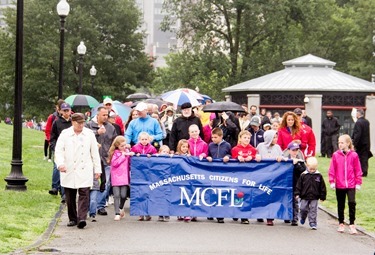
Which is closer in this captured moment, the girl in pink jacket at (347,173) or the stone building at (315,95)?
the girl in pink jacket at (347,173)

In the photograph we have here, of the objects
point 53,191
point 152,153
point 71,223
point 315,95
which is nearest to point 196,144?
point 152,153

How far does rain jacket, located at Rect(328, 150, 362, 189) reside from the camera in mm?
15945

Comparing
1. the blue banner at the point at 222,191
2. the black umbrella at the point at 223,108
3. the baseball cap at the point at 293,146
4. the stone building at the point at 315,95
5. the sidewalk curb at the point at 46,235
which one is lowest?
the sidewalk curb at the point at 46,235

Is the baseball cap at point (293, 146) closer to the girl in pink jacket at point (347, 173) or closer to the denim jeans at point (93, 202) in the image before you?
the girl in pink jacket at point (347, 173)

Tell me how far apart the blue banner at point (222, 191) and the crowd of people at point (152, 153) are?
17 centimetres

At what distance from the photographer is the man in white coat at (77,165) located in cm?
1544

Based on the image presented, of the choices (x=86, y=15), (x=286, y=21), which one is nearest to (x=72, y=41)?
(x=86, y=15)

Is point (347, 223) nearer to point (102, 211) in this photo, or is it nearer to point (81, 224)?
point (102, 211)

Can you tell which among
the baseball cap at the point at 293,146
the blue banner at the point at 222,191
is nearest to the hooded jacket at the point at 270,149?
the baseball cap at the point at 293,146

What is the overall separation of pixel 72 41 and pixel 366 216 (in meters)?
53.3

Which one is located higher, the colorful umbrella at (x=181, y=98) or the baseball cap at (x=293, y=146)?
the colorful umbrella at (x=181, y=98)

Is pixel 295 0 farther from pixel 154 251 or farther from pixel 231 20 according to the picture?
pixel 154 251

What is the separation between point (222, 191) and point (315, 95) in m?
38.4

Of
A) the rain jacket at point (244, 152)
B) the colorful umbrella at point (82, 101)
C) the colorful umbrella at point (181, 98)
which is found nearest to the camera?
the rain jacket at point (244, 152)
